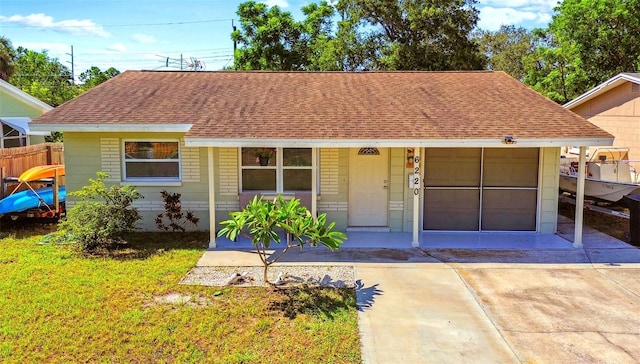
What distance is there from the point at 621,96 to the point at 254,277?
13928mm

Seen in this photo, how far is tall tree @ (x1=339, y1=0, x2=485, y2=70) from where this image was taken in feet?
78.8

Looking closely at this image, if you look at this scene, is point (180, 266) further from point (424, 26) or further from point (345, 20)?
point (345, 20)

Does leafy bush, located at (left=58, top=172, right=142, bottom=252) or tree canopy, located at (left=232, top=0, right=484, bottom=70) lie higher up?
tree canopy, located at (left=232, top=0, right=484, bottom=70)

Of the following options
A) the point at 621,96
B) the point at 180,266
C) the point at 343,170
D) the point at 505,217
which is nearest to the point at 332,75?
the point at 343,170

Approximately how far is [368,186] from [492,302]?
5016mm

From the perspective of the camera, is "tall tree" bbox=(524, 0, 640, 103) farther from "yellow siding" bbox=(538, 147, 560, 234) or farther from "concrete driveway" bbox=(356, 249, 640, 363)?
"concrete driveway" bbox=(356, 249, 640, 363)

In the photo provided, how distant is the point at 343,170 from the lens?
11.8 m

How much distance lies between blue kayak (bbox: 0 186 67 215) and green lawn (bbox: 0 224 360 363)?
3.44 metres

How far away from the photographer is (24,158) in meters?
15.0

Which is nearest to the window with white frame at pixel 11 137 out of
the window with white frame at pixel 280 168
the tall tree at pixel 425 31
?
the window with white frame at pixel 280 168

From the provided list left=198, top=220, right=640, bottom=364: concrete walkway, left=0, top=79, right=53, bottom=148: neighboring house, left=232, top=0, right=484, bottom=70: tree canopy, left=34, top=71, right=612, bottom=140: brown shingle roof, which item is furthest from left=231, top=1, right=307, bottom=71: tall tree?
left=198, top=220, right=640, bottom=364: concrete walkway

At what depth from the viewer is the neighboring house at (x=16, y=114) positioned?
64.1 ft

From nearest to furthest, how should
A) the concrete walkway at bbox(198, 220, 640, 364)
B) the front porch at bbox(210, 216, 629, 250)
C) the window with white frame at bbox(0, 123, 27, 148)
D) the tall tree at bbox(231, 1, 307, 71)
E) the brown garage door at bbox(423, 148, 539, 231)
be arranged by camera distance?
the concrete walkway at bbox(198, 220, 640, 364) → the front porch at bbox(210, 216, 629, 250) → the brown garage door at bbox(423, 148, 539, 231) → the window with white frame at bbox(0, 123, 27, 148) → the tall tree at bbox(231, 1, 307, 71)

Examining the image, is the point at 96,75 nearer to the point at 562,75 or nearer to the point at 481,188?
the point at 562,75
